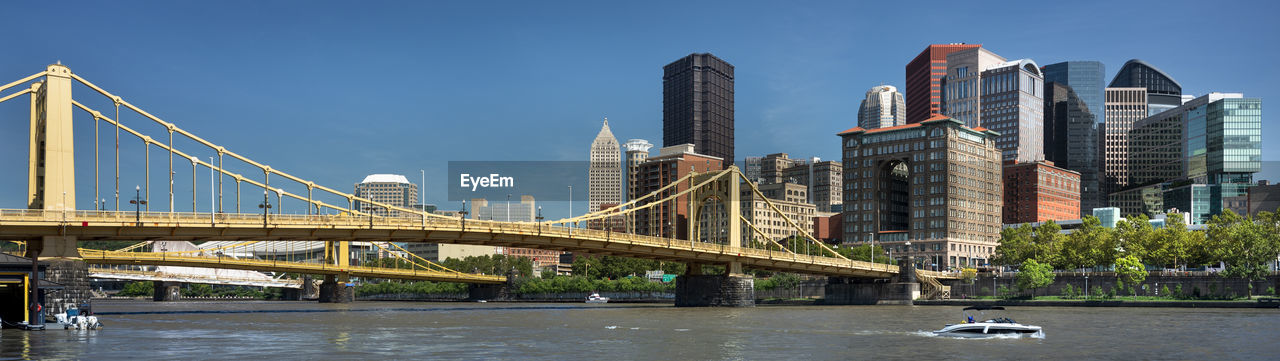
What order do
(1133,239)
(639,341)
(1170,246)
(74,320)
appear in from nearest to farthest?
(639,341)
(74,320)
(1170,246)
(1133,239)

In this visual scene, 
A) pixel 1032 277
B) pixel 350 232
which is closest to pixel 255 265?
pixel 350 232

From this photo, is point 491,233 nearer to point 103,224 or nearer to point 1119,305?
point 103,224

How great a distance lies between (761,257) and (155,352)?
80.9 m

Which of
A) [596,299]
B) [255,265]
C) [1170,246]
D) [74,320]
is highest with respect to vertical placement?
[1170,246]

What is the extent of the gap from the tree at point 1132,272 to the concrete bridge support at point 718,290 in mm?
43560

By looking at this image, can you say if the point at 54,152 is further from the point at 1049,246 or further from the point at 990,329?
the point at 1049,246

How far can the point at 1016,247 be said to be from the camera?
174 meters

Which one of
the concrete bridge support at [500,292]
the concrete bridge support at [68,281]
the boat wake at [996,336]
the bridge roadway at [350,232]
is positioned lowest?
the concrete bridge support at [500,292]

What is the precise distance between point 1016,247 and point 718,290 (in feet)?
227

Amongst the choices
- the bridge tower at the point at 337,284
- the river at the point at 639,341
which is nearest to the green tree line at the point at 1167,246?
the river at the point at 639,341

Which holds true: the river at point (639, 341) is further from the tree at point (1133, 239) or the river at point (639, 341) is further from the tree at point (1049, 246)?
the tree at point (1049, 246)

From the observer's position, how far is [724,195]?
446 ft

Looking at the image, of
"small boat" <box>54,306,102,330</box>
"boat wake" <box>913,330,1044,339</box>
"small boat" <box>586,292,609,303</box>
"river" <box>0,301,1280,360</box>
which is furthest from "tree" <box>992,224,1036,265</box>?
"small boat" <box>54,306,102,330</box>

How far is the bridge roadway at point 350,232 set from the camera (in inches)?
3159
